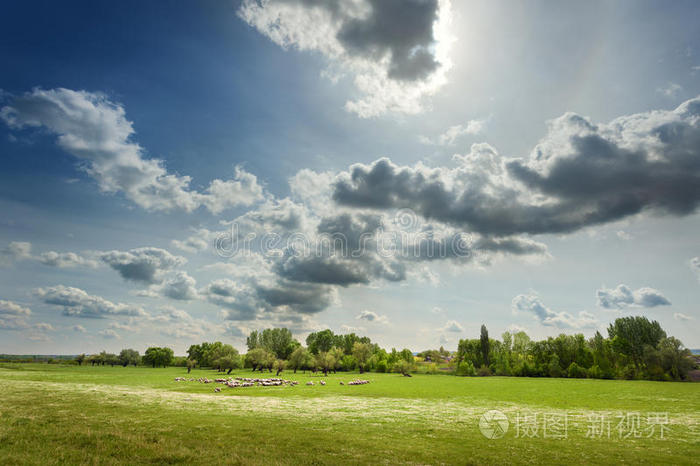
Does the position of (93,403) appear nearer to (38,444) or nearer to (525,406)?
(38,444)

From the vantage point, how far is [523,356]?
127812 millimetres

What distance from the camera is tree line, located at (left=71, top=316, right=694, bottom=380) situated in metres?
92.8

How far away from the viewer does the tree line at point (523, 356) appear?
92825 mm

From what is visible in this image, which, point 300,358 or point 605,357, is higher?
point 605,357

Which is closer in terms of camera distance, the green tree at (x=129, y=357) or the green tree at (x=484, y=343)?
the green tree at (x=484, y=343)

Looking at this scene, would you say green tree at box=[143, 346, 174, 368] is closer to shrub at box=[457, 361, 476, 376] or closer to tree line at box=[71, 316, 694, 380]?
tree line at box=[71, 316, 694, 380]

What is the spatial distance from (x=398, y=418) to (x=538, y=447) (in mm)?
11749

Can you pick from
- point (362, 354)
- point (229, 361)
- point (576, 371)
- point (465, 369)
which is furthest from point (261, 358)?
point (576, 371)

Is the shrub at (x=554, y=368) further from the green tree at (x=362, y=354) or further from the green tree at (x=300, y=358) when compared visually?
the green tree at (x=300, y=358)

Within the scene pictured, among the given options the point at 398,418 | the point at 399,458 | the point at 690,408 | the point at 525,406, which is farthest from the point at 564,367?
the point at 399,458

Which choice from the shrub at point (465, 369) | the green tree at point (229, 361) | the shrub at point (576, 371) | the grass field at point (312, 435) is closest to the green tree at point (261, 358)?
the green tree at point (229, 361)

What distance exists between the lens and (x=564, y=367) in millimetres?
109500

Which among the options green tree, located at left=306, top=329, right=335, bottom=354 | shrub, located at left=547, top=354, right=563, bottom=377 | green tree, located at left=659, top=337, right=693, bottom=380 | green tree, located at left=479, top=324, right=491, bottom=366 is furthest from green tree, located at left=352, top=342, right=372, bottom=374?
green tree, located at left=659, top=337, right=693, bottom=380

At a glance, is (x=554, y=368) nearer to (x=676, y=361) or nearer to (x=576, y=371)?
(x=576, y=371)
